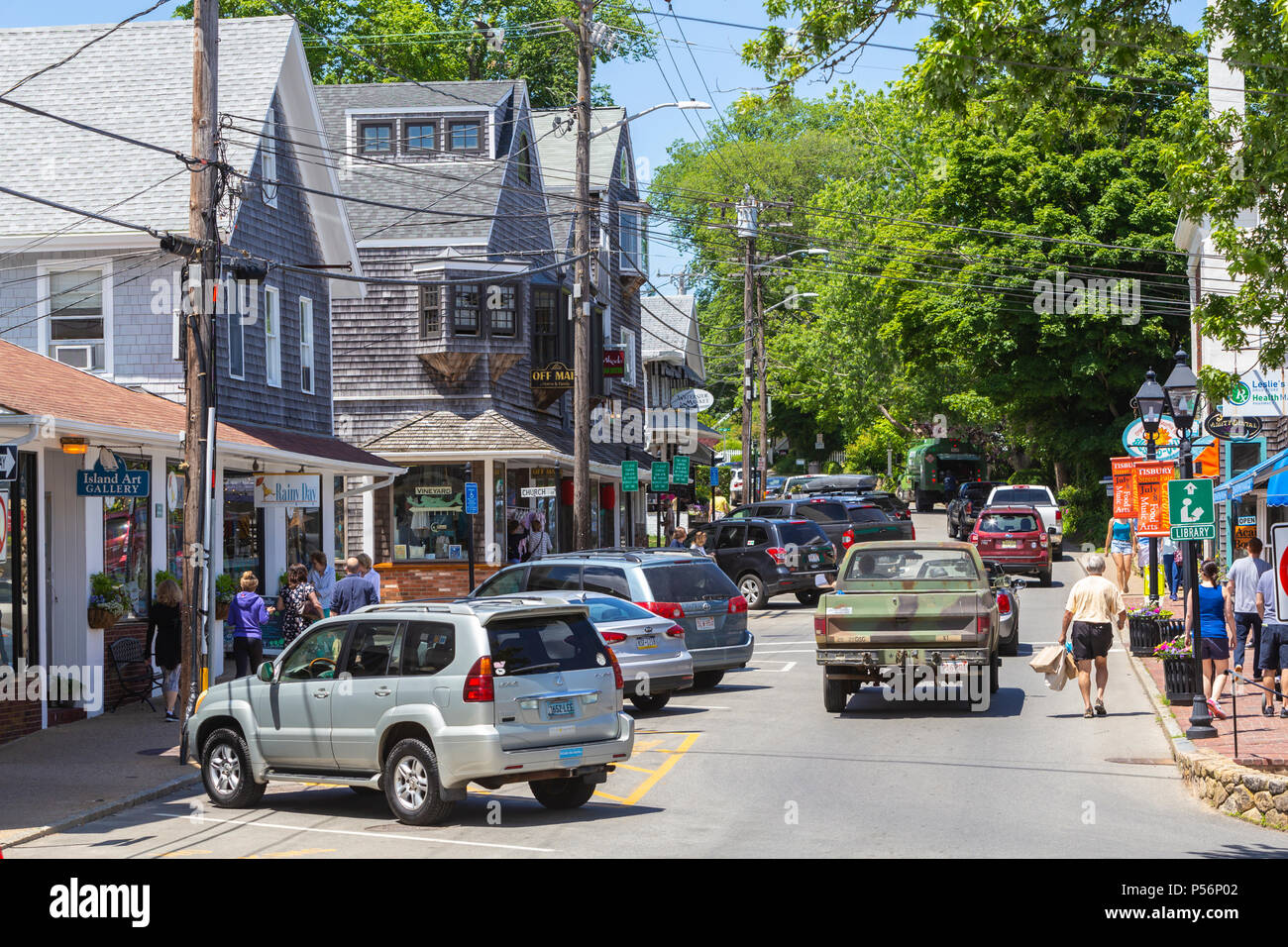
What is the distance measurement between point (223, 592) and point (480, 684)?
11.8m

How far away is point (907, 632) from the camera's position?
55.3 feet

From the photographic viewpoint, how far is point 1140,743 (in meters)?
15.3

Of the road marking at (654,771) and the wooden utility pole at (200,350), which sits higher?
the wooden utility pole at (200,350)

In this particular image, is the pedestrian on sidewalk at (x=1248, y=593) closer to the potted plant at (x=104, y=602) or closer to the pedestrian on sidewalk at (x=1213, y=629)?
the pedestrian on sidewalk at (x=1213, y=629)

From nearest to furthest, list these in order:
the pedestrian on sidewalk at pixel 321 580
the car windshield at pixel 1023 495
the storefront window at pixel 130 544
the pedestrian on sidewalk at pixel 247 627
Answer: the pedestrian on sidewalk at pixel 247 627
the storefront window at pixel 130 544
the pedestrian on sidewalk at pixel 321 580
the car windshield at pixel 1023 495

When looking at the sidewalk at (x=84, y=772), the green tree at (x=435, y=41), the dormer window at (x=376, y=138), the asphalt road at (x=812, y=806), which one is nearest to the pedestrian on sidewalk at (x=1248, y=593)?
the asphalt road at (x=812, y=806)

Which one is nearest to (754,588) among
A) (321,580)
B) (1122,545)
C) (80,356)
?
(1122,545)

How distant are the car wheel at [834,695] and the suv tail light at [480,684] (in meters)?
7.15

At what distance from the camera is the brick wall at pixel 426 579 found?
3338 centimetres

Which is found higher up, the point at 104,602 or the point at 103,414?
the point at 103,414

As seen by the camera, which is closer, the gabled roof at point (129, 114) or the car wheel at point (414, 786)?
the car wheel at point (414, 786)

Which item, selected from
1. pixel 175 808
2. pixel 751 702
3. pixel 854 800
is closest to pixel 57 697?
pixel 175 808

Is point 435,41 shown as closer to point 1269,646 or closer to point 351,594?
point 351,594

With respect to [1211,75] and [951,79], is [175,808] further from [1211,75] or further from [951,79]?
[1211,75]
